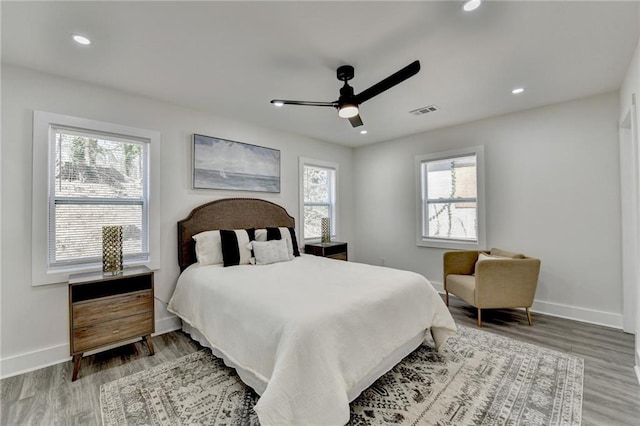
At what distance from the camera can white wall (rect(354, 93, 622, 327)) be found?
322 cm

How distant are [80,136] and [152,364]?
2.36m

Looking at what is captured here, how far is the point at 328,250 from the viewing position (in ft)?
15.1

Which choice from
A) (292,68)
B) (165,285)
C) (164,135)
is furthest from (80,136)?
(292,68)

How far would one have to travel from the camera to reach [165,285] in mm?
3291

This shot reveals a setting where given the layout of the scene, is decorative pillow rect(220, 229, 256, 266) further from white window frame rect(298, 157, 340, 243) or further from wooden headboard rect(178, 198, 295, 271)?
white window frame rect(298, 157, 340, 243)

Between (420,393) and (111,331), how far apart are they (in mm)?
2674

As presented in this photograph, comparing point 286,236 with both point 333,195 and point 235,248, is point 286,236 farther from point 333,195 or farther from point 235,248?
point 333,195

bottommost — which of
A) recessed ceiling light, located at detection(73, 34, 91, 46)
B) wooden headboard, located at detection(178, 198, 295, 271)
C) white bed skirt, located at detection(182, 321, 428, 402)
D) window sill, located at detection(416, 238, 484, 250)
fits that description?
white bed skirt, located at detection(182, 321, 428, 402)

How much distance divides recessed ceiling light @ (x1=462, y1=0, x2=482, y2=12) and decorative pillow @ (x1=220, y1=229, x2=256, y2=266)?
300 centimetres

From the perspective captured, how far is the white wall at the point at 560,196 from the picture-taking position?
3223 mm

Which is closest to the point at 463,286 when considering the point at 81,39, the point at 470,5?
the point at 470,5

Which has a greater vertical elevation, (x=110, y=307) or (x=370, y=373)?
(x=110, y=307)

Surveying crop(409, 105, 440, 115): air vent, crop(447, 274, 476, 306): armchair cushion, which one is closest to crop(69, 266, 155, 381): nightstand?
crop(447, 274, 476, 306): armchair cushion

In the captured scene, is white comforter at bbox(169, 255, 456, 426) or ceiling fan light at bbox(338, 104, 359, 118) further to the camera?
ceiling fan light at bbox(338, 104, 359, 118)
